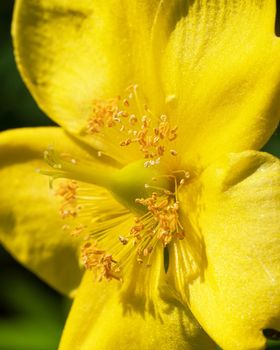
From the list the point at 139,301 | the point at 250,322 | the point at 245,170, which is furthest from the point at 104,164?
the point at 250,322

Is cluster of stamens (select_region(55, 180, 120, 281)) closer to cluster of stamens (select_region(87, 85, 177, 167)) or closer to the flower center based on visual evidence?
the flower center

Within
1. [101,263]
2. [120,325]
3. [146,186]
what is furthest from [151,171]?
[120,325]

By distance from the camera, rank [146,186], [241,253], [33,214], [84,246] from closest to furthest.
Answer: [241,253] → [146,186] → [84,246] → [33,214]

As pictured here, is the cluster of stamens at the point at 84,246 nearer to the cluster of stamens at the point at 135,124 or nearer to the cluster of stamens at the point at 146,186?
the cluster of stamens at the point at 146,186

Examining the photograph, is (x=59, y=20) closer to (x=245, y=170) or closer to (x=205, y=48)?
(x=205, y=48)

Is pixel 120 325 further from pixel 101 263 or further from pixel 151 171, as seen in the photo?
pixel 151 171

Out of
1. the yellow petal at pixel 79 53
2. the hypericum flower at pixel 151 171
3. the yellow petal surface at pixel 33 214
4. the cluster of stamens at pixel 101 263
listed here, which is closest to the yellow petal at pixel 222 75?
the hypericum flower at pixel 151 171

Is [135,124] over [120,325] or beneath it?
over

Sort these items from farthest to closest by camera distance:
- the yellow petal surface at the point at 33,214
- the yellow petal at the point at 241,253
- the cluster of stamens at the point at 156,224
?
the yellow petal surface at the point at 33,214 → the cluster of stamens at the point at 156,224 → the yellow petal at the point at 241,253
